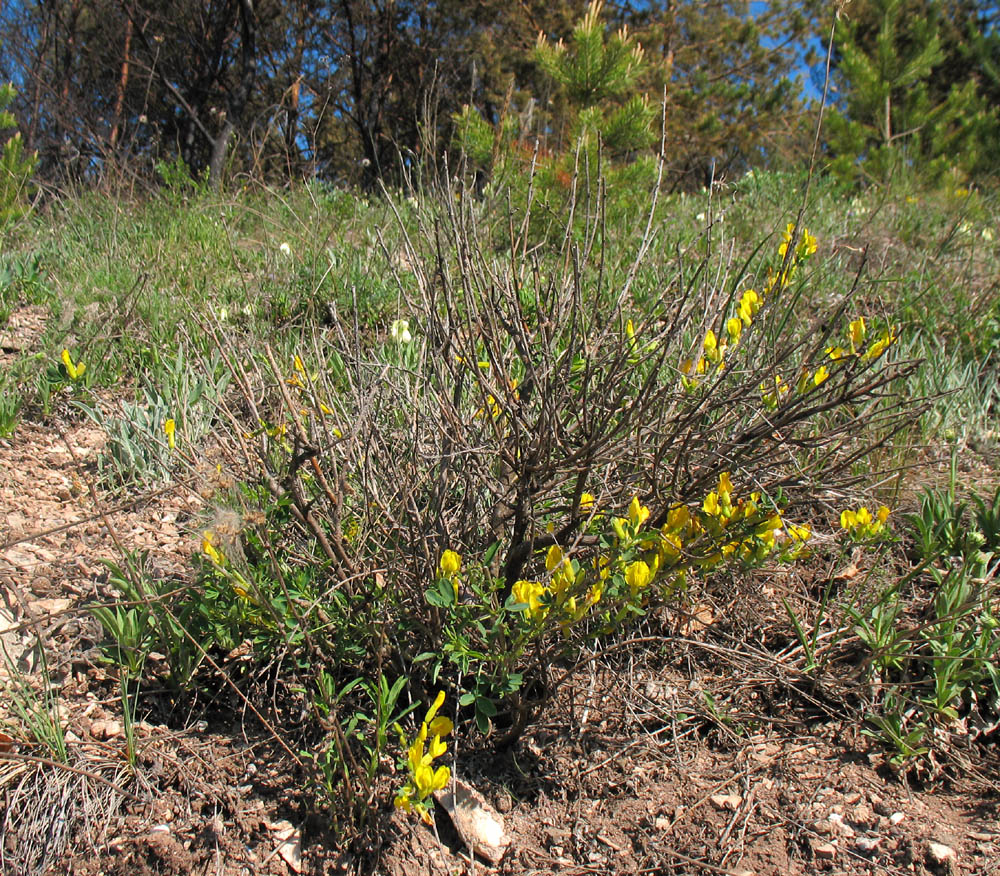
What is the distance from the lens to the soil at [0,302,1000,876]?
63.2 inches

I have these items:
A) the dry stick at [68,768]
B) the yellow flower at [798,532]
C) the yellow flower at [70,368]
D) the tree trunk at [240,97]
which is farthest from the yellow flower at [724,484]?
the tree trunk at [240,97]

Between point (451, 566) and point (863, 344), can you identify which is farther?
point (863, 344)

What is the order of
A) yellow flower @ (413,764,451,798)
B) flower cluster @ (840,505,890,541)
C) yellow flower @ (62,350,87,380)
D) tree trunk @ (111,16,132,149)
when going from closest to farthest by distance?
yellow flower @ (413,764,451,798) → flower cluster @ (840,505,890,541) → yellow flower @ (62,350,87,380) → tree trunk @ (111,16,132,149)

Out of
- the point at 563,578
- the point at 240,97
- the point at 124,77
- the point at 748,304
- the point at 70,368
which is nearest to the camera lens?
the point at 563,578

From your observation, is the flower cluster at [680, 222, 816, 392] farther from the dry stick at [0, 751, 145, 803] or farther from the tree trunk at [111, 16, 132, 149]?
the tree trunk at [111, 16, 132, 149]

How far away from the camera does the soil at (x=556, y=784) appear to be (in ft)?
5.27

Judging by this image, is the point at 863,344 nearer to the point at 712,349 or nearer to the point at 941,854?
the point at 712,349

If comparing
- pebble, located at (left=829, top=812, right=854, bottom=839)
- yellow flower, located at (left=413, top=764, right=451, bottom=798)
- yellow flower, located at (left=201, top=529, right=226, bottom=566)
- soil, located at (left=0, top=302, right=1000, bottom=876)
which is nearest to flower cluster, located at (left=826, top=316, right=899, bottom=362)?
soil, located at (left=0, top=302, right=1000, bottom=876)

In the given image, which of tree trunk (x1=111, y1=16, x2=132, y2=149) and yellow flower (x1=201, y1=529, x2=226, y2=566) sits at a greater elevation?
tree trunk (x1=111, y1=16, x2=132, y2=149)

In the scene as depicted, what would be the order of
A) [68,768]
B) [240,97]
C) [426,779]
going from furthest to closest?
1. [240,97]
2. [68,768]
3. [426,779]

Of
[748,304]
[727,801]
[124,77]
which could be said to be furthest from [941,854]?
[124,77]

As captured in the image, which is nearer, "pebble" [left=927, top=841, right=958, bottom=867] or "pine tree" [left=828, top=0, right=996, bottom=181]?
"pebble" [left=927, top=841, right=958, bottom=867]

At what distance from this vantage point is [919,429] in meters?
2.87

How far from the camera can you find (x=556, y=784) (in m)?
1.81
